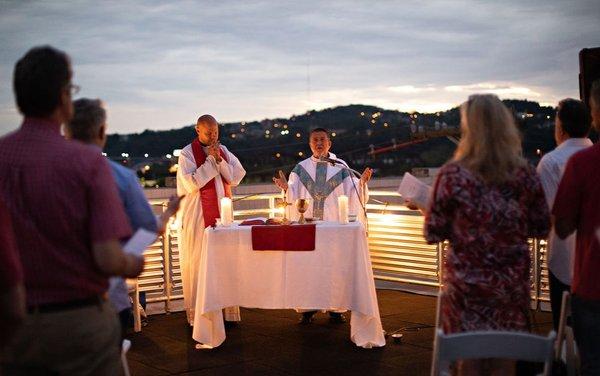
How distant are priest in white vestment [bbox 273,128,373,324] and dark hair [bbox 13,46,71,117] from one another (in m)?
5.43

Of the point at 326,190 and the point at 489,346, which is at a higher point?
the point at 326,190

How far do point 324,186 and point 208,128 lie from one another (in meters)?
1.29

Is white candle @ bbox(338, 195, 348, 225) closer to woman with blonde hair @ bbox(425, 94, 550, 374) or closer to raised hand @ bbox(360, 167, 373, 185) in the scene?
raised hand @ bbox(360, 167, 373, 185)

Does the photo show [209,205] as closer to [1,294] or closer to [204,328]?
[204,328]

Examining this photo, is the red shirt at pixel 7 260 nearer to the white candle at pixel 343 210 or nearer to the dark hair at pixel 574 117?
the dark hair at pixel 574 117

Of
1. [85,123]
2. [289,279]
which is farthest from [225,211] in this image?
[85,123]

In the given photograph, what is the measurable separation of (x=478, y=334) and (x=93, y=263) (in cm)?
136

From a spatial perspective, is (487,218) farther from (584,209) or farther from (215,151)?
(215,151)

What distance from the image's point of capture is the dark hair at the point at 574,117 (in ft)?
15.1

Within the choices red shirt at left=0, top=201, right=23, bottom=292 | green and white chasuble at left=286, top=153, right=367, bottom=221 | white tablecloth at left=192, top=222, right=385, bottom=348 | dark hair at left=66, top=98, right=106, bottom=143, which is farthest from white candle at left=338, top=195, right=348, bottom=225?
red shirt at left=0, top=201, right=23, bottom=292

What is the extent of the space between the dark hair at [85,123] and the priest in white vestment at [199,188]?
170 inches

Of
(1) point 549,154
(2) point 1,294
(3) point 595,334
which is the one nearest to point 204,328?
(1) point 549,154

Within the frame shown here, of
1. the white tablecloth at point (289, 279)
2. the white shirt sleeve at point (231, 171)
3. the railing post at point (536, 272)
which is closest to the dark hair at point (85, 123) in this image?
the white tablecloth at point (289, 279)

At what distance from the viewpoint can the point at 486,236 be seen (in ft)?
11.6
